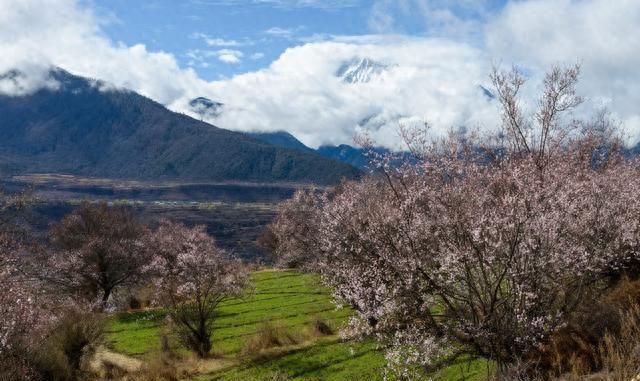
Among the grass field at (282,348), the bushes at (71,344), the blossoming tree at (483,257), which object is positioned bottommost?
the grass field at (282,348)

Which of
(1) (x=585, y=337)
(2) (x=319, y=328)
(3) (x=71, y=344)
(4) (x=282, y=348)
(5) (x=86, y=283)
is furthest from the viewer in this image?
(5) (x=86, y=283)

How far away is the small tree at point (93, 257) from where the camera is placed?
58.6 meters

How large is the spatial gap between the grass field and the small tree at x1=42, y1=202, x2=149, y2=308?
8107 mm

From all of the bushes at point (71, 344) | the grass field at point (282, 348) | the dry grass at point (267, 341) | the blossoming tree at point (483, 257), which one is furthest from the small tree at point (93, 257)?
the blossoming tree at point (483, 257)

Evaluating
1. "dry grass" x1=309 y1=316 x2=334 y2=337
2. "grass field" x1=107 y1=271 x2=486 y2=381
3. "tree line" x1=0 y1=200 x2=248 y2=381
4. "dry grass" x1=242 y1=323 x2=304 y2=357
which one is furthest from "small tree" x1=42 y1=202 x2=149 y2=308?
"dry grass" x1=309 y1=316 x2=334 y2=337

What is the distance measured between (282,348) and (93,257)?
33.6 meters

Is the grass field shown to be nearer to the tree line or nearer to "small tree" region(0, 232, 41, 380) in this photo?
the tree line

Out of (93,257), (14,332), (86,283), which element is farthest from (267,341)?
(86,283)

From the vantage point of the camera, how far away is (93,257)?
5941 cm

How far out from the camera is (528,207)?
16.1 metres

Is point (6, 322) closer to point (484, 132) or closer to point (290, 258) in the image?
point (484, 132)

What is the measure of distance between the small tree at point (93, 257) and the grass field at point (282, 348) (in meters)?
8.11

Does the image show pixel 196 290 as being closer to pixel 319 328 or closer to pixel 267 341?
pixel 267 341

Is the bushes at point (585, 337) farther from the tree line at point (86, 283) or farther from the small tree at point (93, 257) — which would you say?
the small tree at point (93, 257)
